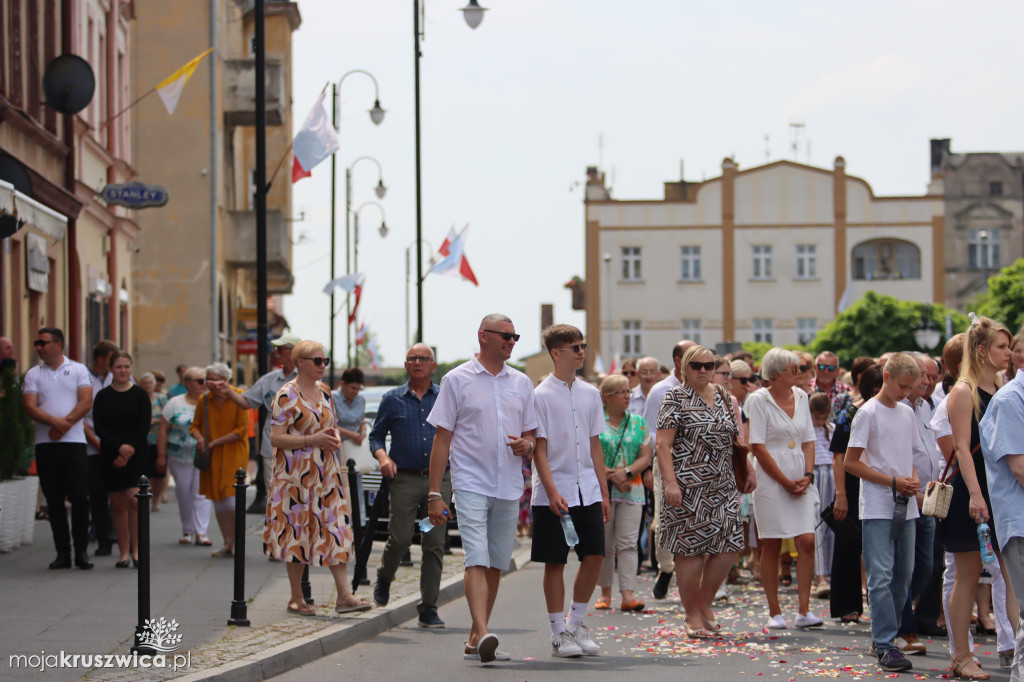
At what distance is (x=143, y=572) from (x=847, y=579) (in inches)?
203

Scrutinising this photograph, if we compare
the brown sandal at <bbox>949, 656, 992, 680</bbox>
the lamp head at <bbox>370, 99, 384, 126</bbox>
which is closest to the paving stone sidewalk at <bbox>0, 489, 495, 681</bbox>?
the brown sandal at <bbox>949, 656, 992, 680</bbox>

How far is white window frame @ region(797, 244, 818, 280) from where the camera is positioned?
71.6 meters

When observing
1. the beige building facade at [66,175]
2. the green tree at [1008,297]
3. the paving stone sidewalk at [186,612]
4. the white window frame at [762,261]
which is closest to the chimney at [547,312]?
the white window frame at [762,261]

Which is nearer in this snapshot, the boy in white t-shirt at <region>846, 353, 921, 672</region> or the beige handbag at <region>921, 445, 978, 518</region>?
the beige handbag at <region>921, 445, 978, 518</region>

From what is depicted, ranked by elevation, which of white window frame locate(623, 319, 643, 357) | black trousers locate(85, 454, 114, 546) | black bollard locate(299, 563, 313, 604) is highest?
white window frame locate(623, 319, 643, 357)

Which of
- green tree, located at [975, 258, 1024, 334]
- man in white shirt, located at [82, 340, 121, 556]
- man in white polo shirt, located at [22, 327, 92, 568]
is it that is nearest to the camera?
man in white polo shirt, located at [22, 327, 92, 568]

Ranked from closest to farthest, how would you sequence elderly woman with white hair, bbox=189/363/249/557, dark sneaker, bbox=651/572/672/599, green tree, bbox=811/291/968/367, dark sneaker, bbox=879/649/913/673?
dark sneaker, bbox=879/649/913/673 → dark sneaker, bbox=651/572/672/599 → elderly woman with white hair, bbox=189/363/249/557 → green tree, bbox=811/291/968/367

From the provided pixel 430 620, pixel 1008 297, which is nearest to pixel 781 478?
pixel 430 620

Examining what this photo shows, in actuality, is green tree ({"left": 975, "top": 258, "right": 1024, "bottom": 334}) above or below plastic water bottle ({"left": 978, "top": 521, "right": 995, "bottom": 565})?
above

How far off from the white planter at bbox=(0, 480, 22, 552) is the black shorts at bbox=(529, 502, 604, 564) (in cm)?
593

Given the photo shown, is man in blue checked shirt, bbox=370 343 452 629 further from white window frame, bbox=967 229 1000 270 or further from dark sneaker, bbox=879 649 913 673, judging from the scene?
white window frame, bbox=967 229 1000 270

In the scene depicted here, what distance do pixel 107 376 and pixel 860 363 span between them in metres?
7.71

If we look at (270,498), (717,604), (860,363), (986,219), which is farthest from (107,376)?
(986,219)

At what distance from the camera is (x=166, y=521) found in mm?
17750
